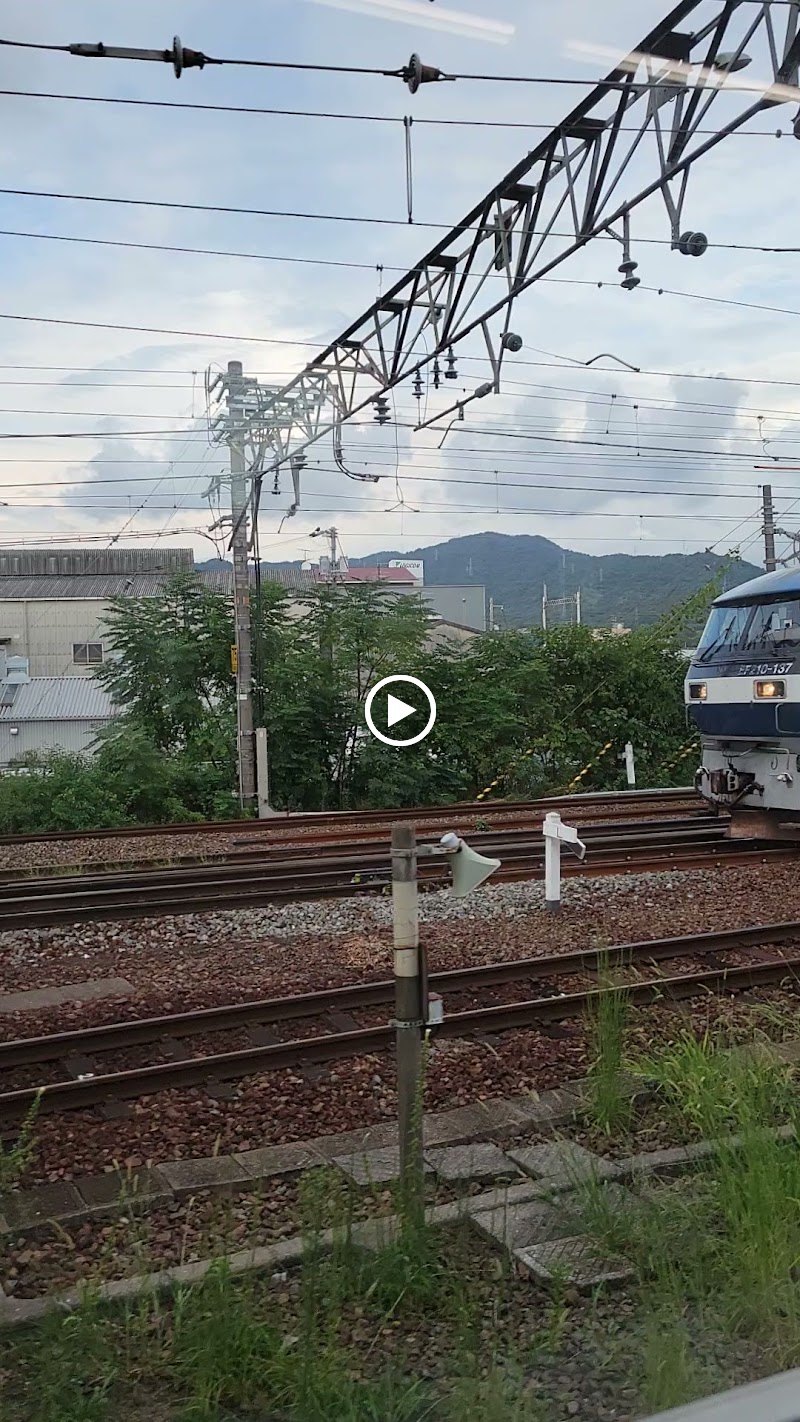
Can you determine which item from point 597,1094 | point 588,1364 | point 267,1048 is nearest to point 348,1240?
point 588,1364

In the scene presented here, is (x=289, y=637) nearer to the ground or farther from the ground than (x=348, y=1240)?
farther from the ground

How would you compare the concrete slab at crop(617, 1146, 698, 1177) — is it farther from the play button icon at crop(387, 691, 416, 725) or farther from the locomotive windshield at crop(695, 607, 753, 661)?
the play button icon at crop(387, 691, 416, 725)

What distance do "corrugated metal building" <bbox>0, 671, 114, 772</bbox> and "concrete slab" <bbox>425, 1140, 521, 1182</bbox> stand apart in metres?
21.8

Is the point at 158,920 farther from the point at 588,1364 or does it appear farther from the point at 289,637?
the point at 289,637

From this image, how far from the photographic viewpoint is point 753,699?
11.5 metres

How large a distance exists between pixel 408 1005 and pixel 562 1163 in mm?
1144

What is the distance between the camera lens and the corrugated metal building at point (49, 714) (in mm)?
27141

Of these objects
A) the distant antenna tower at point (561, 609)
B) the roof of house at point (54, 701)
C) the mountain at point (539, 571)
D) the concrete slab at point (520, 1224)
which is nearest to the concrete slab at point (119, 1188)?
the concrete slab at point (520, 1224)

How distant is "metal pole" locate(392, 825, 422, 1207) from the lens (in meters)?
3.80

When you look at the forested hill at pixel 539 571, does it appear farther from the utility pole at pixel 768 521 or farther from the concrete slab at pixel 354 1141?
the concrete slab at pixel 354 1141

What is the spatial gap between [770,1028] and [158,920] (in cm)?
499

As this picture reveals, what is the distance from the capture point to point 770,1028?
21.4ft

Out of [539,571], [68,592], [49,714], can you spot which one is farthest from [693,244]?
[539,571]

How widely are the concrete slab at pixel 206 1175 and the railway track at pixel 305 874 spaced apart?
4.85 m
